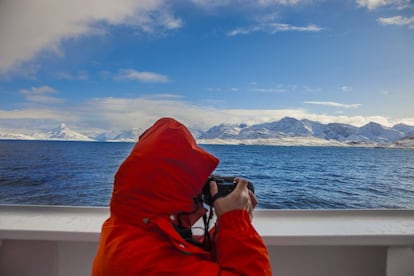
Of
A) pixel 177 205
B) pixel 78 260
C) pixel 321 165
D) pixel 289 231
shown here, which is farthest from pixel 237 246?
pixel 321 165

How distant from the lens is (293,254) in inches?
56.2

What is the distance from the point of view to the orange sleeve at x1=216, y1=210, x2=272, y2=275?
1.88 ft

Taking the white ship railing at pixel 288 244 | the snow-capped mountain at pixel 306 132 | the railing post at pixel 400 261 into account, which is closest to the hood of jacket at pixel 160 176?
the white ship railing at pixel 288 244

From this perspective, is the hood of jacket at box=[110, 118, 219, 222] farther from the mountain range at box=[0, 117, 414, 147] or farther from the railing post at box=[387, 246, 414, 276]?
the mountain range at box=[0, 117, 414, 147]

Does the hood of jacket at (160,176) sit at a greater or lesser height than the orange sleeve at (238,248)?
greater

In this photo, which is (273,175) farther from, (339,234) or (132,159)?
(132,159)

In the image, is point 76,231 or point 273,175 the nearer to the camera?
point 76,231

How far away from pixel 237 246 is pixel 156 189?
201 millimetres

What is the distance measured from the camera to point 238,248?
582 millimetres

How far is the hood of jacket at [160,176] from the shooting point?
0.57 m

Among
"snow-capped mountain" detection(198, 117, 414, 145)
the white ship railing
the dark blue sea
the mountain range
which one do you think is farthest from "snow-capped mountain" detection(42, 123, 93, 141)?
the white ship railing

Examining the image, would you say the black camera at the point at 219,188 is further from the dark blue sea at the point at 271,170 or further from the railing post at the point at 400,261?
the dark blue sea at the point at 271,170

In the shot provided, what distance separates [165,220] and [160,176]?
9cm

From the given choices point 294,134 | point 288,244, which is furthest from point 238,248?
point 294,134
